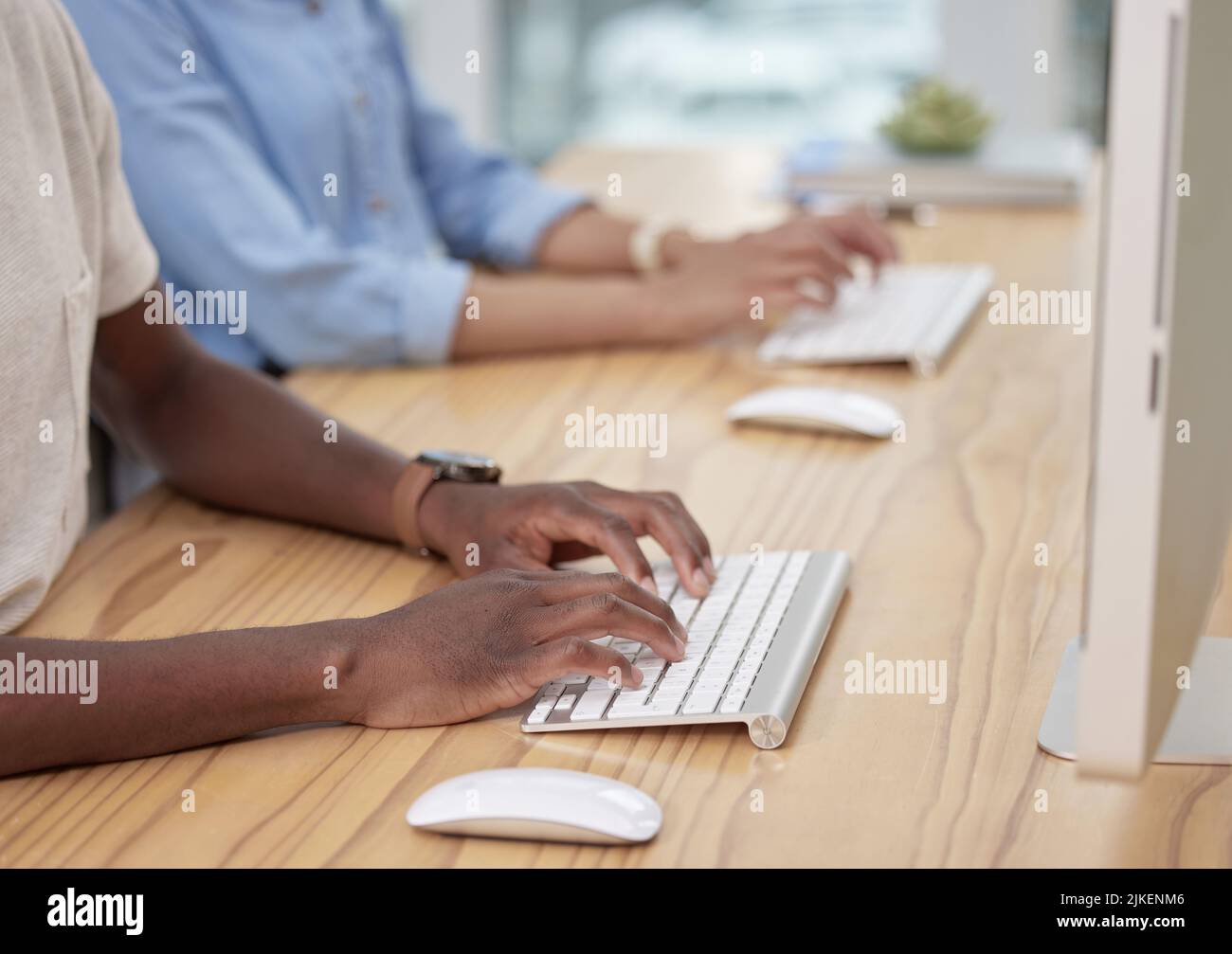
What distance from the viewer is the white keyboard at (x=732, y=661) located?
789mm

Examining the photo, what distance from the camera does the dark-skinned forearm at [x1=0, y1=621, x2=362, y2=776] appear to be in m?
0.77

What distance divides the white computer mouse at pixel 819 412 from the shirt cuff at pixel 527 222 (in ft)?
1.84

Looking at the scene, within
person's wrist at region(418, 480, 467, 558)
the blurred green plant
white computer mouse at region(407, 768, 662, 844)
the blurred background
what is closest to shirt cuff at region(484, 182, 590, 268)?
the blurred green plant

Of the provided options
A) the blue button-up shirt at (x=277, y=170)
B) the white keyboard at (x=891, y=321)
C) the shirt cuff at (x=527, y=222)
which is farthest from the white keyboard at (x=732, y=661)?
the shirt cuff at (x=527, y=222)

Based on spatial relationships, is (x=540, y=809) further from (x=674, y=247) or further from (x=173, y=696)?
(x=674, y=247)

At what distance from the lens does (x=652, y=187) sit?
2039mm

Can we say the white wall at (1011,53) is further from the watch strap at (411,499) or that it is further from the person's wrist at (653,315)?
the watch strap at (411,499)

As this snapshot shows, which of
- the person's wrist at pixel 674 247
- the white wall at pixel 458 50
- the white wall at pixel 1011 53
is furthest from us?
the white wall at pixel 458 50

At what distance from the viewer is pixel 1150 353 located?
1.77ft

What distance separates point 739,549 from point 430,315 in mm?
518

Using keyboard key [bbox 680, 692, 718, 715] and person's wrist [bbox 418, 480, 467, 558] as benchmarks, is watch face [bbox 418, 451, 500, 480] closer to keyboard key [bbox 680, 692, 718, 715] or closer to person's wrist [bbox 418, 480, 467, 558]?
person's wrist [bbox 418, 480, 467, 558]

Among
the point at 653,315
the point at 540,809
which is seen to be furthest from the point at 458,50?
the point at 540,809

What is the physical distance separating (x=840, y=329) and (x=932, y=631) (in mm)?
617
